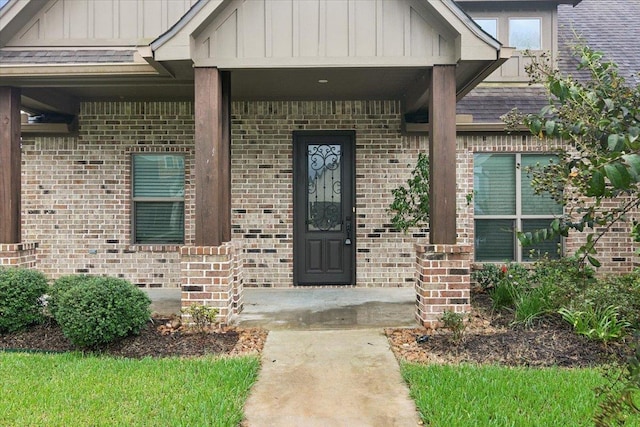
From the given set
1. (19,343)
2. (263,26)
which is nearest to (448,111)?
(263,26)

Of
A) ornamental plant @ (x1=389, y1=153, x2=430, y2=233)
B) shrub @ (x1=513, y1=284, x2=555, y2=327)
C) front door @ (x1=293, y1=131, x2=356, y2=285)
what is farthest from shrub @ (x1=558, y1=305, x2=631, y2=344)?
front door @ (x1=293, y1=131, x2=356, y2=285)

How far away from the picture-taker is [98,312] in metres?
4.68

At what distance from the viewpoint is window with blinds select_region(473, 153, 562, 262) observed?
26.8 ft

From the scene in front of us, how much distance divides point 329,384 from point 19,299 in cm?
365

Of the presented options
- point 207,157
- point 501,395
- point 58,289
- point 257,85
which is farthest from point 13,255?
point 501,395

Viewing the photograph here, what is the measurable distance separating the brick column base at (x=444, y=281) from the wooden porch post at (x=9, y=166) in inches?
208

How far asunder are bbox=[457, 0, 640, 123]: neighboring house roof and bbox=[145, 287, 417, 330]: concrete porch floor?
333 cm

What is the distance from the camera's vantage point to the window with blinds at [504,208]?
26.8ft

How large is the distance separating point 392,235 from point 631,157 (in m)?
6.76

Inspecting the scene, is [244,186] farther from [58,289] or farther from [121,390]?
[121,390]

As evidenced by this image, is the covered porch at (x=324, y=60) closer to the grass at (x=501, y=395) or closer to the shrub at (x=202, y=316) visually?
the shrub at (x=202, y=316)

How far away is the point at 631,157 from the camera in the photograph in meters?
1.41

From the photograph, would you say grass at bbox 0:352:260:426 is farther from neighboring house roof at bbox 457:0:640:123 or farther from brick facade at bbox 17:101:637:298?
neighboring house roof at bbox 457:0:640:123

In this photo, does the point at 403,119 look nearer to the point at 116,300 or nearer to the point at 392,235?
the point at 392,235
